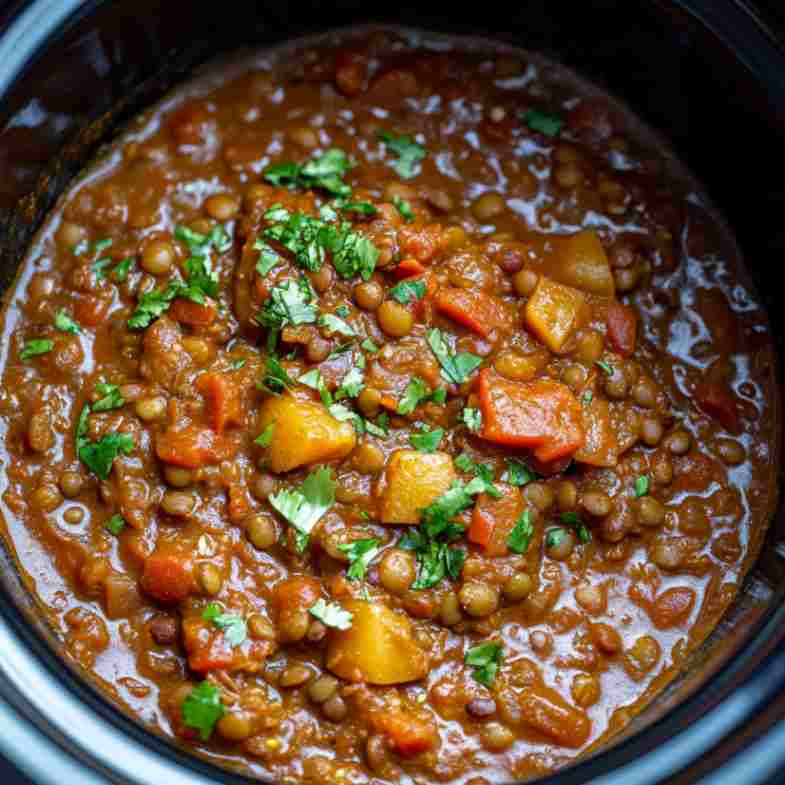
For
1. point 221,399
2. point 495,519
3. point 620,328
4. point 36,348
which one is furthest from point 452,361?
point 36,348

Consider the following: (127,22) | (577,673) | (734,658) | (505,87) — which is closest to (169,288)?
(127,22)

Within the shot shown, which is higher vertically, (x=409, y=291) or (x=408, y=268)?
(x=408, y=268)

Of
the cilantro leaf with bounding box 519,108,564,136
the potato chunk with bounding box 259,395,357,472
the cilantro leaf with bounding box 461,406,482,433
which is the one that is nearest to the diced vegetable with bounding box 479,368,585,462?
the cilantro leaf with bounding box 461,406,482,433

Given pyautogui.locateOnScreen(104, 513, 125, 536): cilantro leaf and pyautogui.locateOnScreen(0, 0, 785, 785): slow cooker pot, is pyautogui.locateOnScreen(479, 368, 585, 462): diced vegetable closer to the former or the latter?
pyautogui.locateOnScreen(0, 0, 785, 785): slow cooker pot

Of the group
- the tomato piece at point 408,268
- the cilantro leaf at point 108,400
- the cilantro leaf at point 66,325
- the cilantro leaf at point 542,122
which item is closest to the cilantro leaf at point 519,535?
the tomato piece at point 408,268

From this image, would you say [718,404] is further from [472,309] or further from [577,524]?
[472,309]

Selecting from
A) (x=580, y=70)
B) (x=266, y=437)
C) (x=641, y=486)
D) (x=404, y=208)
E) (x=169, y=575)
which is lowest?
(x=169, y=575)
